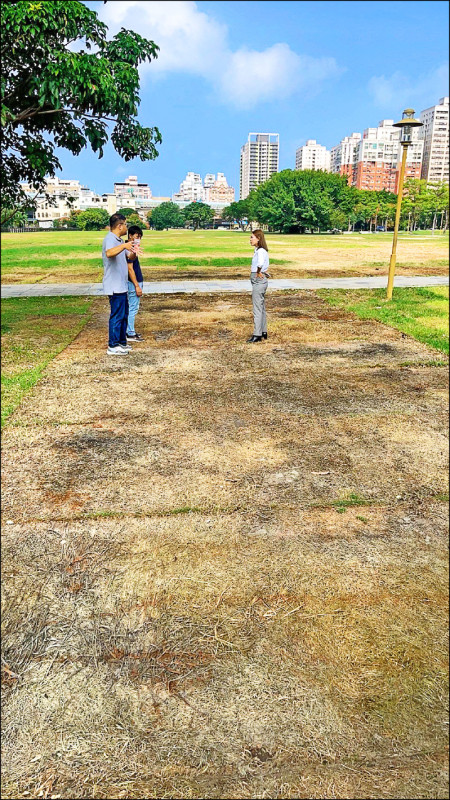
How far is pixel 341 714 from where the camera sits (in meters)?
2.16

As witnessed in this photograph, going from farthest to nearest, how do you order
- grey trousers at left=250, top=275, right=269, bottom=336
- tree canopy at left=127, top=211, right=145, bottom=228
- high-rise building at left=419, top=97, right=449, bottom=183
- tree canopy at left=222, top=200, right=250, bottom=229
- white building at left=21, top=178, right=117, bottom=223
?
tree canopy at left=222, top=200, right=250, bottom=229, tree canopy at left=127, top=211, right=145, bottom=228, grey trousers at left=250, top=275, right=269, bottom=336, white building at left=21, top=178, right=117, bottom=223, high-rise building at left=419, top=97, right=449, bottom=183

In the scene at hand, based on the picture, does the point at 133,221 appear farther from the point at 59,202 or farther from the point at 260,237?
the point at 59,202

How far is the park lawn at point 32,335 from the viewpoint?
7018 mm

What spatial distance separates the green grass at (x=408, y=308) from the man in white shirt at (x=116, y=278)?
506 cm

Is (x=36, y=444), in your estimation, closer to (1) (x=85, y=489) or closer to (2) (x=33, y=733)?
(1) (x=85, y=489)

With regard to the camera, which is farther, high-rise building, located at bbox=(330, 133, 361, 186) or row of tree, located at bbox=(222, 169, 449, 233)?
row of tree, located at bbox=(222, 169, 449, 233)

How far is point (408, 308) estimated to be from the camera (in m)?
13.5

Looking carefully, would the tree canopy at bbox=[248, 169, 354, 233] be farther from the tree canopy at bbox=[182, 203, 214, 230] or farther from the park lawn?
the park lawn

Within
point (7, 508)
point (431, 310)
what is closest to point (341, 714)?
point (7, 508)

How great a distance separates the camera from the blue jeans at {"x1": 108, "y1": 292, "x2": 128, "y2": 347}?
27.5 feet

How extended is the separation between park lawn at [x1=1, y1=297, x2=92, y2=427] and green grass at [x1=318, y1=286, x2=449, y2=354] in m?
6.14

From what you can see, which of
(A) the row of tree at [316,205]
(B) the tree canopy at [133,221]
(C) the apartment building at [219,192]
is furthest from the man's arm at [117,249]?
(C) the apartment building at [219,192]

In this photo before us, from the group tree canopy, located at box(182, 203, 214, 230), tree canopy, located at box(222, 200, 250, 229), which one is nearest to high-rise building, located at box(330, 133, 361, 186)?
tree canopy, located at box(222, 200, 250, 229)

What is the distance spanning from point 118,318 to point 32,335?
262 cm
